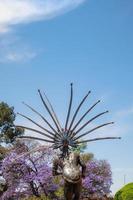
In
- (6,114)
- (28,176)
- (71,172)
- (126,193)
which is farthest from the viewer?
(6,114)

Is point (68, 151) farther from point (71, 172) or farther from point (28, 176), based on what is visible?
point (28, 176)

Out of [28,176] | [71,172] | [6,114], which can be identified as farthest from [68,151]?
[6,114]

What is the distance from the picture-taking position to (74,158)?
17.3 metres

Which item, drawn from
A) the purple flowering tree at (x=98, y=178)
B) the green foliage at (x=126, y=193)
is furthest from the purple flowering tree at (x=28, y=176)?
the green foliage at (x=126, y=193)

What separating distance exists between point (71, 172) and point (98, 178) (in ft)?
88.7

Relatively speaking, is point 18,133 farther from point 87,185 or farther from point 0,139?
point 87,185

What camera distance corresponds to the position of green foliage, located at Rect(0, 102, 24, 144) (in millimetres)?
53969

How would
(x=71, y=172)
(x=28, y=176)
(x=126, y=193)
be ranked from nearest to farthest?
(x=71, y=172)
(x=126, y=193)
(x=28, y=176)

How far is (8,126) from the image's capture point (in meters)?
54.8

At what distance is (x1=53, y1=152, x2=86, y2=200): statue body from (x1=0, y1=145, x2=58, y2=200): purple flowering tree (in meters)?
19.8

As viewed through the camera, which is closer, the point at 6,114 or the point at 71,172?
the point at 71,172

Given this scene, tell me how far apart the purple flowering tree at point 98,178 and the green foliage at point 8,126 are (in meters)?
8.06

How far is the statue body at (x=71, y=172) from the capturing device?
16.8m

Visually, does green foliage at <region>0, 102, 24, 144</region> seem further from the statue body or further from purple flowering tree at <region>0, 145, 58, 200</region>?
the statue body
